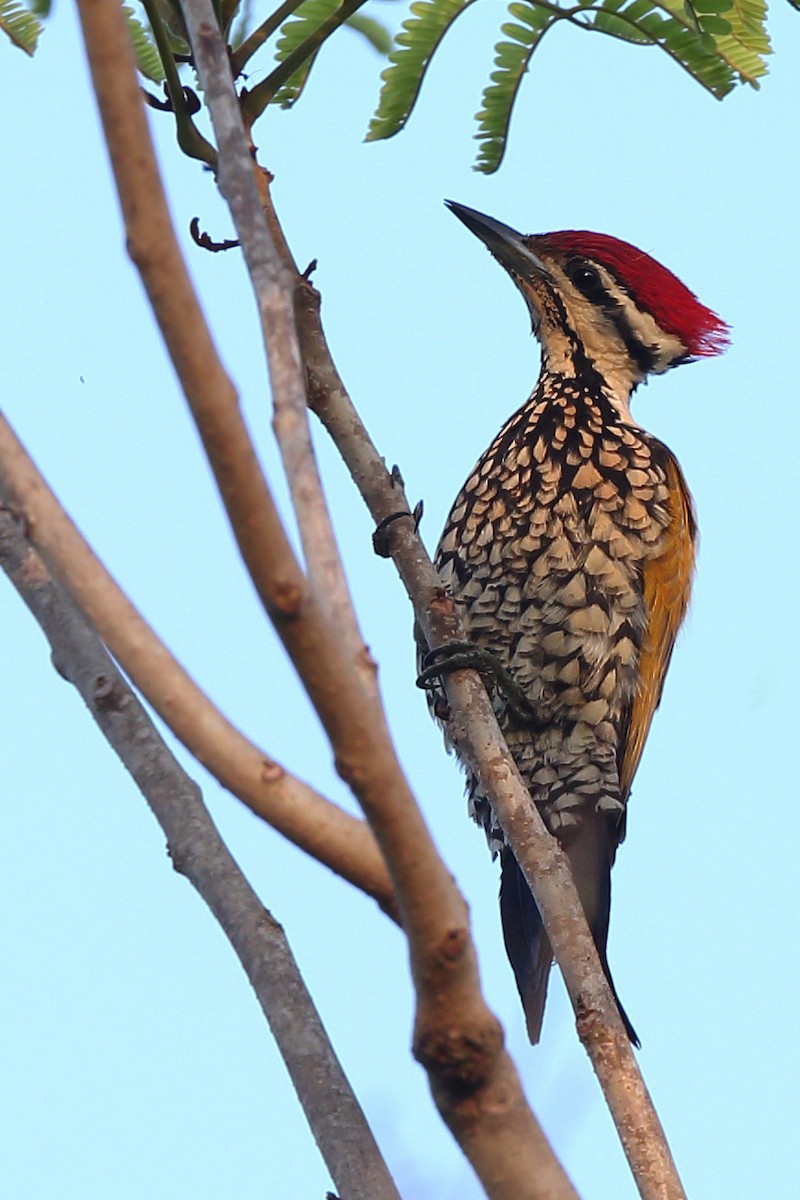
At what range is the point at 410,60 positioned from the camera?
3094 mm

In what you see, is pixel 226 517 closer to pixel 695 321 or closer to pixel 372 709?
pixel 372 709

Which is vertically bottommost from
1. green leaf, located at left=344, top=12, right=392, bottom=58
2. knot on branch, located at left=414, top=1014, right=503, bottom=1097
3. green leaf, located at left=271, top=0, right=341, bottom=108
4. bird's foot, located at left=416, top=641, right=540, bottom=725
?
knot on branch, located at left=414, top=1014, right=503, bottom=1097

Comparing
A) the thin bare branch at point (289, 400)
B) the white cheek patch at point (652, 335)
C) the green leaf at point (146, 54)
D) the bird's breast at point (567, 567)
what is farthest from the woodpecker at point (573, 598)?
the thin bare branch at point (289, 400)

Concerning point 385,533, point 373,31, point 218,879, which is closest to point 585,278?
point 373,31

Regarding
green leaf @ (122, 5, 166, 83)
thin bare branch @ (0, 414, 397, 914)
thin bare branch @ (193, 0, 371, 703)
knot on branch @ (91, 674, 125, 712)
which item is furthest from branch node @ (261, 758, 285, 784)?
green leaf @ (122, 5, 166, 83)

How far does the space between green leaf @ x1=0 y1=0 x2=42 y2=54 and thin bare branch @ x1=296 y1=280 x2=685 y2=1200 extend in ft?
2.41

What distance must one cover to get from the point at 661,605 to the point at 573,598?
25 cm

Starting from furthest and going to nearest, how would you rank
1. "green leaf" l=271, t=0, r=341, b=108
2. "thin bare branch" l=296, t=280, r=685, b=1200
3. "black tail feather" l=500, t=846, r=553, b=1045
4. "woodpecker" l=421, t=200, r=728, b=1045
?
"woodpecker" l=421, t=200, r=728, b=1045, "black tail feather" l=500, t=846, r=553, b=1045, "green leaf" l=271, t=0, r=341, b=108, "thin bare branch" l=296, t=280, r=685, b=1200

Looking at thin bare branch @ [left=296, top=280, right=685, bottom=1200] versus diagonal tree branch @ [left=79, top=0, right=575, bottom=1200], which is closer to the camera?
diagonal tree branch @ [left=79, top=0, right=575, bottom=1200]

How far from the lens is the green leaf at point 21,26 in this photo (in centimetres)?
299

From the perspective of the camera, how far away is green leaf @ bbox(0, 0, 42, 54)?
2.99m

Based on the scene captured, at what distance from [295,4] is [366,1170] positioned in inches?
73.3

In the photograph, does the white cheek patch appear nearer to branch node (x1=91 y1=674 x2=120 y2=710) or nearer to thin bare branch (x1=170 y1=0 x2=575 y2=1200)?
branch node (x1=91 y1=674 x2=120 y2=710)

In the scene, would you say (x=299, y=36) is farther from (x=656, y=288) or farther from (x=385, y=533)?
(x=656, y=288)
